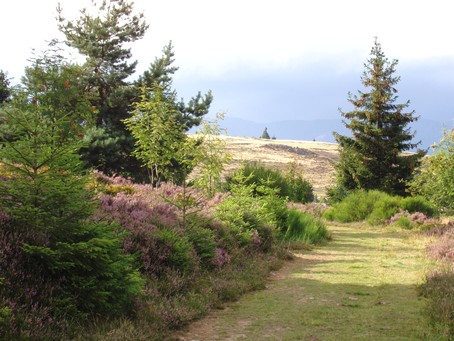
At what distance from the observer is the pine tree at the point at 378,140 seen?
1112 inches

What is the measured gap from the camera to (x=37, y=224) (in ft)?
16.2

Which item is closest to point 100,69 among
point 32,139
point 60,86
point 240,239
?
point 60,86

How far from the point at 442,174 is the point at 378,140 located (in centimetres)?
1424

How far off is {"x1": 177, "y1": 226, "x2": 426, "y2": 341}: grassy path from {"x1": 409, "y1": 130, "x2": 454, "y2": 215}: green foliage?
4.15 metres

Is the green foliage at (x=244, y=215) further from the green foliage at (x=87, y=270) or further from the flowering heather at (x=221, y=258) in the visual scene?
the green foliage at (x=87, y=270)

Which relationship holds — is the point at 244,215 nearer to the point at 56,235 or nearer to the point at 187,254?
the point at 187,254

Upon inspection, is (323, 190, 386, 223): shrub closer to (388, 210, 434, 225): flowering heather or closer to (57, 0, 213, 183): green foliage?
(388, 210, 434, 225): flowering heather

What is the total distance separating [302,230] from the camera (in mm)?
14438

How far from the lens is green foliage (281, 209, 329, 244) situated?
550 inches

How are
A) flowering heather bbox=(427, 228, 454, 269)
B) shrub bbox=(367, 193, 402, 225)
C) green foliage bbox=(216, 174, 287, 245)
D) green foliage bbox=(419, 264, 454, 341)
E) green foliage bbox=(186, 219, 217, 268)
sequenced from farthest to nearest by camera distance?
shrub bbox=(367, 193, 402, 225) < green foliage bbox=(216, 174, 287, 245) < flowering heather bbox=(427, 228, 454, 269) < green foliage bbox=(186, 219, 217, 268) < green foliage bbox=(419, 264, 454, 341)

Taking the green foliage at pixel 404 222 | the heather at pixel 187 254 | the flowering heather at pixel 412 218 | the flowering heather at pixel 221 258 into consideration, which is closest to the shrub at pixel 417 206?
the flowering heather at pixel 412 218

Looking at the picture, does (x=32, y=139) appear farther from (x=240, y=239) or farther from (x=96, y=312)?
(x=240, y=239)

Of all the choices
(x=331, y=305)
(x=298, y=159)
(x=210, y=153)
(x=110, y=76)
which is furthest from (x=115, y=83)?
(x=298, y=159)

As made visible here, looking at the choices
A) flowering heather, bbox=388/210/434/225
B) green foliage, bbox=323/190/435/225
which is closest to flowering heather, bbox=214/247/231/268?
flowering heather, bbox=388/210/434/225
